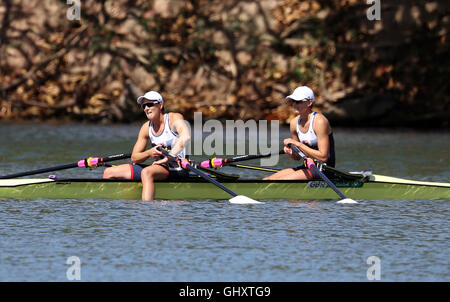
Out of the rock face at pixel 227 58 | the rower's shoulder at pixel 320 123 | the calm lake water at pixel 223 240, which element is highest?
the rock face at pixel 227 58

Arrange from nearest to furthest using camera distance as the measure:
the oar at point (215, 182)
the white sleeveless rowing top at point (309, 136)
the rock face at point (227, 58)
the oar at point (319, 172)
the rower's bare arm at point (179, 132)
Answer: the oar at point (215, 182), the oar at point (319, 172), the rower's bare arm at point (179, 132), the white sleeveless rowing top at point (309, 136), the rock face at point (227, 58)

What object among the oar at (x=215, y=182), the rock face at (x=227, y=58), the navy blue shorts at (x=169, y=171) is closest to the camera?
the oar at (x=215, y=182)

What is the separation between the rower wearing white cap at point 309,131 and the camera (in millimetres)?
14219

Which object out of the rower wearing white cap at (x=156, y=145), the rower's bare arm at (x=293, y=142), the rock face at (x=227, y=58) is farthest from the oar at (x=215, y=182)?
the rock face at (x=227, y=58)

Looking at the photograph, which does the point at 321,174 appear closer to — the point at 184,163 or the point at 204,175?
Result: the point at 204,175

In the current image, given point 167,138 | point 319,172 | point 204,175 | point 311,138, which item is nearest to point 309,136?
point 311,138

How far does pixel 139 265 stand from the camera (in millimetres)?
9688

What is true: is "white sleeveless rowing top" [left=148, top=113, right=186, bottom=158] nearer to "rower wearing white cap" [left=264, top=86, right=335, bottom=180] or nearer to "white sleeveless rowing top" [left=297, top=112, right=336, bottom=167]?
"rower wearing white cap" [left=264, top=86, right=335, bottom=180]

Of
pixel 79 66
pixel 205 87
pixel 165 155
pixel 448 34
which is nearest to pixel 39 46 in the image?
pixel 79 66

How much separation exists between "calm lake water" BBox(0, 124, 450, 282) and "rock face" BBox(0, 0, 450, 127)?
18019mm

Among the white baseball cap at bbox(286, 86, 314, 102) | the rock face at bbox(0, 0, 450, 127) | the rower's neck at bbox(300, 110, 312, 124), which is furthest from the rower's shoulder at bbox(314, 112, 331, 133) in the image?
the rock face at bbox(0, 0, 450, 127)

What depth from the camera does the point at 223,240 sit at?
11.1 metres

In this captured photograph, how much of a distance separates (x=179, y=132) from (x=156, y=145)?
36 cm

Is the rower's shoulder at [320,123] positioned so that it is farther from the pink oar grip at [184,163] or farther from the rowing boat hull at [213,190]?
the pink oar grip at [184,163]
